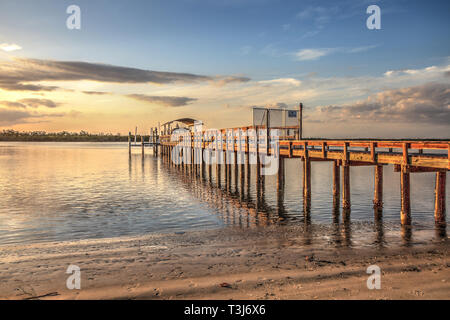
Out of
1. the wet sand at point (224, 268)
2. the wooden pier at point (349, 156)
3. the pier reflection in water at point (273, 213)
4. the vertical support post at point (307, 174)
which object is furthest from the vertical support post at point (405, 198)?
the vertical support post at point (307, 174)

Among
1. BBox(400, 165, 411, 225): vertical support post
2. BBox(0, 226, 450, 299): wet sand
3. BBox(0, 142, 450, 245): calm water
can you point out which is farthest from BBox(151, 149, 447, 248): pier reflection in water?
BBox(0, 226, 450, 299): wet sand

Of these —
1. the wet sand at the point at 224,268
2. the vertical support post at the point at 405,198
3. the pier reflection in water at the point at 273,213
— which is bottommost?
the pier reflection in water at the point at 273,213

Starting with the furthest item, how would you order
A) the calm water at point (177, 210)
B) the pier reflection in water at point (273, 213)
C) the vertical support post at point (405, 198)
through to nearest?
1. the vertical support post at point (405, 198)
2. the calm water at point (177, 210)
3. the pier reflection in water at point (273, 213)

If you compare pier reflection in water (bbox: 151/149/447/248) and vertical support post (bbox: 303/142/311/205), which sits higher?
vertical support post (bbox: 303/142/311/205)

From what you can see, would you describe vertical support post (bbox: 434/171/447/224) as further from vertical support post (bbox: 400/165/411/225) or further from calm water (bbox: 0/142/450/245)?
vertical support post (bbox: 400/165/411/225)

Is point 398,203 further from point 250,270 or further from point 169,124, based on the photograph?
point 169,124

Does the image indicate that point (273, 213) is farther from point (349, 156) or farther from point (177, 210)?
point (177, 210)

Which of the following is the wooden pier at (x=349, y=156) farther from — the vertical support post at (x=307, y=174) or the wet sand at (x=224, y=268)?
the wet sand at (x=224, y=268)

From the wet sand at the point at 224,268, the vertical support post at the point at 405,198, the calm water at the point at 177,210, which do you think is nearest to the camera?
the wet sand at the point at 224,268

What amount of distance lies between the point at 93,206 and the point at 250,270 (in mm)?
13449

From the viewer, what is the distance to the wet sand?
23.2ft

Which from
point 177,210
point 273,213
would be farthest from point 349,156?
point 177,210

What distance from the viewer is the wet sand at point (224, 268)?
7.06 m

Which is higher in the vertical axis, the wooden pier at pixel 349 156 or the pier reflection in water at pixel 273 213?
the wooden pier at pixel 349 156
